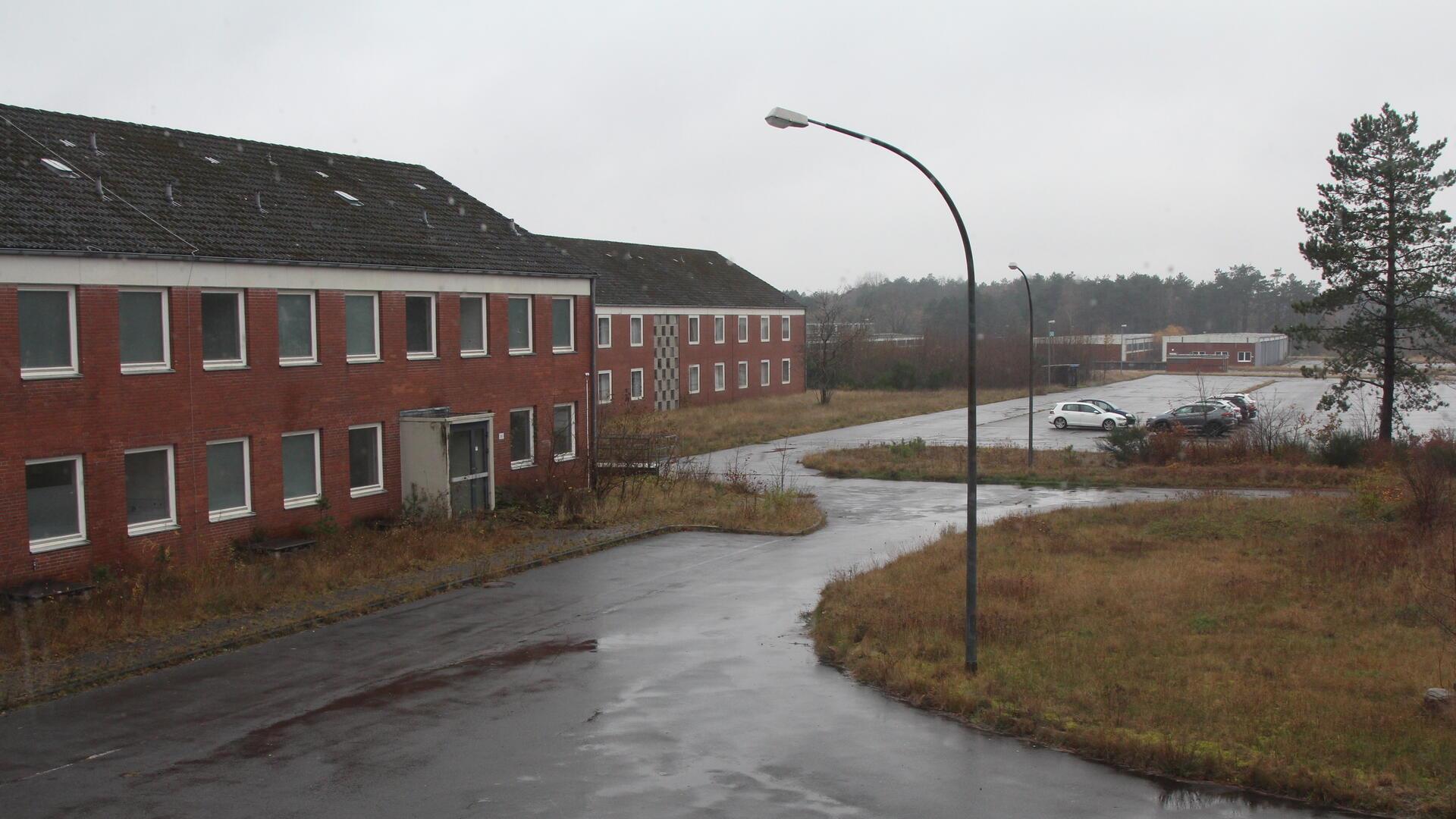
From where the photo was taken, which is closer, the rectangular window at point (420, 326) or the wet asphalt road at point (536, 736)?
the wet asphalt road at point (536, 736)

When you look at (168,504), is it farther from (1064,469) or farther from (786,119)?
(1064,469)

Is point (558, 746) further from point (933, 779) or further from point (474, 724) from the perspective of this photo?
point (933, 779)

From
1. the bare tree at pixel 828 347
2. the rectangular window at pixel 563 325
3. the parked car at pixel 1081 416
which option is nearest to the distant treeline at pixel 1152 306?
the bare tree at pixel 828 347

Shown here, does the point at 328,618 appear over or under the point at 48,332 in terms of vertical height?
under

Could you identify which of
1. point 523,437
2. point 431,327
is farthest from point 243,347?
point 523,437

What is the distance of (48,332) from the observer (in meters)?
15.3

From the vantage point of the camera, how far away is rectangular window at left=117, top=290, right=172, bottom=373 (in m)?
16.2

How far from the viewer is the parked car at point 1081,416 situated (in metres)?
46.2

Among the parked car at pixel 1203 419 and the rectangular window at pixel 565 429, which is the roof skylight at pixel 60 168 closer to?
the rectangular window at pixel 565 429

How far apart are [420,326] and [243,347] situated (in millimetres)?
4388

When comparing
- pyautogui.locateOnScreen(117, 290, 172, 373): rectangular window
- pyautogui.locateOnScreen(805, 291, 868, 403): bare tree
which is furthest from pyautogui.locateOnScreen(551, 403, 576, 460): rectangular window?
pyautogui.locateOnScreen(805, 291, 868, 403): bare tree

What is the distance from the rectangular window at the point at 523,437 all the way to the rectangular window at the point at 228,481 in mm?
7059

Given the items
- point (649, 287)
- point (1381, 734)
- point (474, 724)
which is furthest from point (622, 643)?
point (649, 287)

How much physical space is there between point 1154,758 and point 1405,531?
1239 centimetres
